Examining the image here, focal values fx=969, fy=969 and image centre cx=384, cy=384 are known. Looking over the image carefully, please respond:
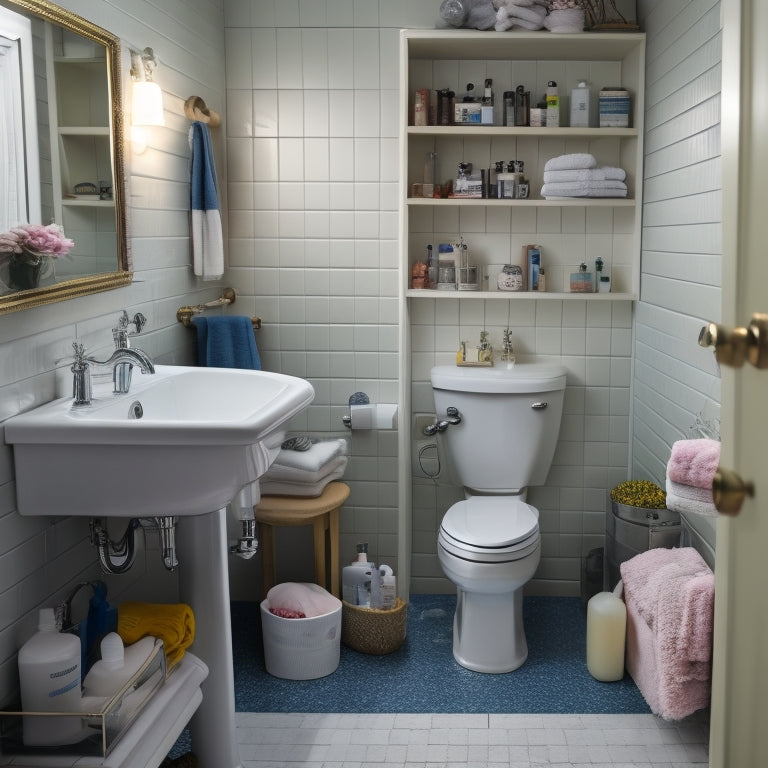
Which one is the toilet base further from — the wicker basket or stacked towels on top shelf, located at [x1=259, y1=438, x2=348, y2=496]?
stacked towels on top shelf, located at [x1=259, y1=438, x2=348, y2=496]

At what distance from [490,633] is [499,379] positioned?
2.92 ft

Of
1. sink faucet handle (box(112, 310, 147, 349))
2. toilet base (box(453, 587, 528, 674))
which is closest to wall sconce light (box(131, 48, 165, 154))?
sink faucet handle (box(112, 310, 147, 349))

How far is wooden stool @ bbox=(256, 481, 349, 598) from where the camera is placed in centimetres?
330

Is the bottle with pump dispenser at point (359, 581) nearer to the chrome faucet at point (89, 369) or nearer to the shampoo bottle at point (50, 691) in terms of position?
the chrome faucet at point (89, 369)

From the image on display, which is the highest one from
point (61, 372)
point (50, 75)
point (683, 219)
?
point (50, 75)

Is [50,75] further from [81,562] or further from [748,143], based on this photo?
[748,143]

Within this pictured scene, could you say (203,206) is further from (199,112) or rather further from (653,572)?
(653,572)

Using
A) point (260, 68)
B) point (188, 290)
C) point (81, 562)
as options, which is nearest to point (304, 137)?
point (260, 68)

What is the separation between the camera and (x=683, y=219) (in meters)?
3.05

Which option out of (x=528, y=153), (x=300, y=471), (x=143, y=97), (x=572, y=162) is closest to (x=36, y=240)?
(x=143, y=97)

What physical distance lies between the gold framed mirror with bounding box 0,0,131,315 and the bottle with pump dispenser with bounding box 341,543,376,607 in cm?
130

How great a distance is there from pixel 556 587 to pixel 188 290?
1.87 m

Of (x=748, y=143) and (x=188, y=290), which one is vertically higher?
(x=748, y=143)

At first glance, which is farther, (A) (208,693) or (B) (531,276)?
(B) (531,276)
